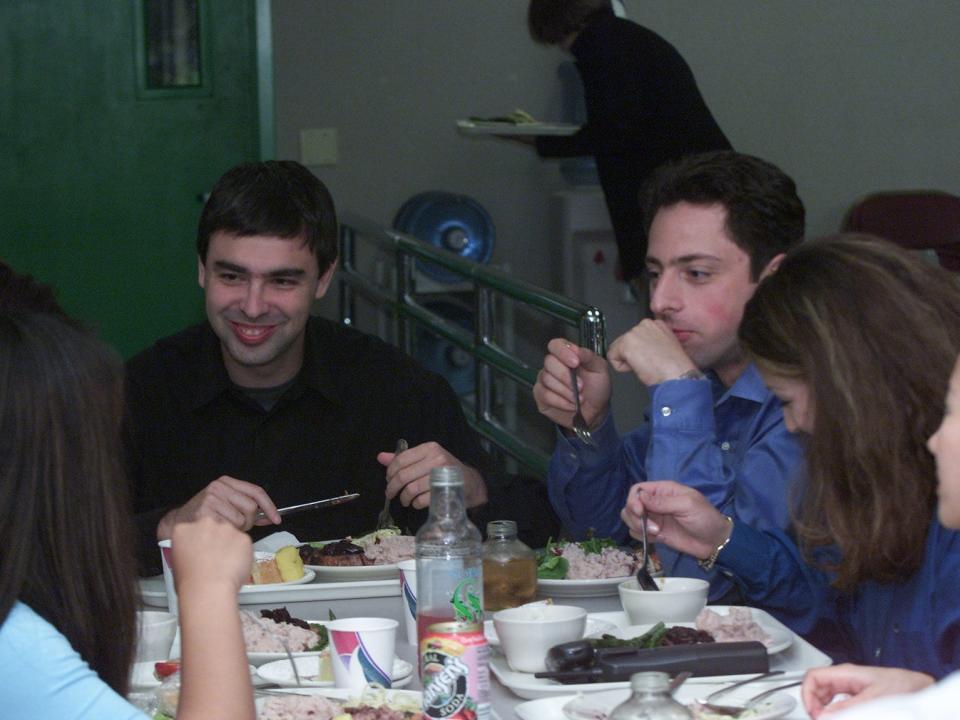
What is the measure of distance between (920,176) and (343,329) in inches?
144

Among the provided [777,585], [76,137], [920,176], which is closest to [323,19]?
[76,137]

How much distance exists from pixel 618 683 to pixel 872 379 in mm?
461

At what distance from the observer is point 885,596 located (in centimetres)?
181

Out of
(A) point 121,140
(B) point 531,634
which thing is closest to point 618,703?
(B) point 531,634

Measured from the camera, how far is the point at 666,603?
184cm

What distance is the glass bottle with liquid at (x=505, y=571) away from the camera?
200 centimetres

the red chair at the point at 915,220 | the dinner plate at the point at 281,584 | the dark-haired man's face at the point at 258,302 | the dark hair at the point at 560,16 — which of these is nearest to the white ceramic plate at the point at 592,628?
the dinner plate at the point at 281,584

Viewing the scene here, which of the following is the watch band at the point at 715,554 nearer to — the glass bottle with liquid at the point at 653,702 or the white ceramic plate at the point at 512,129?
the glass bottle with liquid at the point at 653,702

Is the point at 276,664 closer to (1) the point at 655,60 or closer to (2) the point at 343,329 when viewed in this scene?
(2) the point at 343,329

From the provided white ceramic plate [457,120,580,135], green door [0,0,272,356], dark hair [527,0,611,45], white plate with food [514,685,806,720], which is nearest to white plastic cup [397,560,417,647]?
white plate with food [514,685,806,720]

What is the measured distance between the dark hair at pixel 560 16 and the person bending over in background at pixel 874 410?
2938 mm

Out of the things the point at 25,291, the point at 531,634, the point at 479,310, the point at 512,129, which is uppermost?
the point at 512,129

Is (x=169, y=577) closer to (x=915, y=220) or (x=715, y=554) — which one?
(x=715, y=554)

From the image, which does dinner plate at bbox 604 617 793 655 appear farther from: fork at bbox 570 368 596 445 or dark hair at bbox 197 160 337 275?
dark hair at bbox 197 160 337 275
